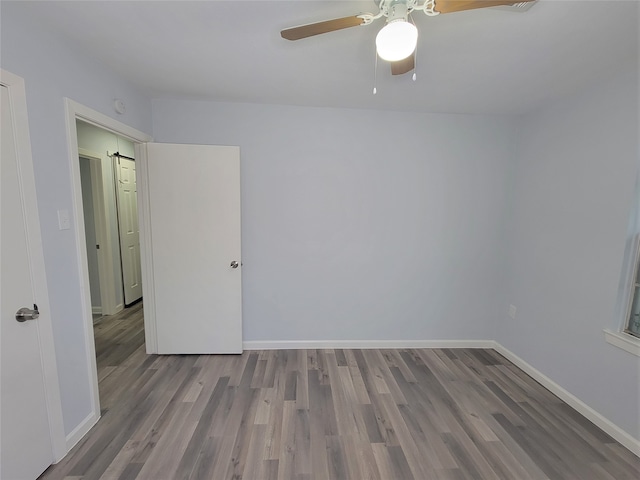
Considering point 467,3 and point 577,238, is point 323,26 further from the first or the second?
point 577,238

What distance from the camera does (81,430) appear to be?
5.44ft

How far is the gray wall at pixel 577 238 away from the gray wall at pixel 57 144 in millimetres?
3448

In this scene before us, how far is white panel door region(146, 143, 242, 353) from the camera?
7.63ft

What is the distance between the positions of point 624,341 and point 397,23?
2352mm

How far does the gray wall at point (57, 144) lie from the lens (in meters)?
1.27

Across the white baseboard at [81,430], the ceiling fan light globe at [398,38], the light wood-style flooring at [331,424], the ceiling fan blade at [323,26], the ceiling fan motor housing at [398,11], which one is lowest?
the light wood-style flooring at [331,424]

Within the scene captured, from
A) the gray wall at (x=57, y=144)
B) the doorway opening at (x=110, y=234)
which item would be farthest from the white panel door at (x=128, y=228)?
the gray wall at (x=57, y=144)

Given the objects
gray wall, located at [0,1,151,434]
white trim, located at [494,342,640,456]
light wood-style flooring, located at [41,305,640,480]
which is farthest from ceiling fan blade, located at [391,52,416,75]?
white trim, located at [494,342,640,456]

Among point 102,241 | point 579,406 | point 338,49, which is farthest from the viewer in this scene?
point 102,241

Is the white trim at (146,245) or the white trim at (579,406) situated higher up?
the white trim at (146,245)

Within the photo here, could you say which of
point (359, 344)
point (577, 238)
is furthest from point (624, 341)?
point (359, 344)

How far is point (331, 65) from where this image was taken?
5.67ft

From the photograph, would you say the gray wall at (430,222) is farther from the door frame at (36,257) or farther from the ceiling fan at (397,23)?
the ceiling fan at (397,23)

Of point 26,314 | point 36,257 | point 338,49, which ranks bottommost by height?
point 26,314
